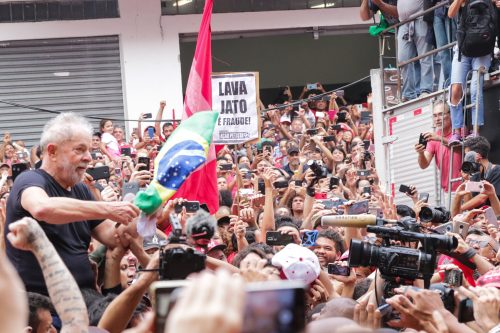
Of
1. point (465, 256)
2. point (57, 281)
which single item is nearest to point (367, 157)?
point (465, 256)

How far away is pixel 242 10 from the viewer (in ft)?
78.4

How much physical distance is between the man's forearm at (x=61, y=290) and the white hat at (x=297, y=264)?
2.04 meters

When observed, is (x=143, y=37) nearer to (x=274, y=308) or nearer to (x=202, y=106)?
(x=202, y=106)

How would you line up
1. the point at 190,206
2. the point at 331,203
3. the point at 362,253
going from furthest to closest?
the point at 331,203 → the point at 190,206 → the point at 362,253

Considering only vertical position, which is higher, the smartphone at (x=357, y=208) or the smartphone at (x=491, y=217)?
the smartphone at (x=357, y=208)

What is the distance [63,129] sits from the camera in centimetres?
529

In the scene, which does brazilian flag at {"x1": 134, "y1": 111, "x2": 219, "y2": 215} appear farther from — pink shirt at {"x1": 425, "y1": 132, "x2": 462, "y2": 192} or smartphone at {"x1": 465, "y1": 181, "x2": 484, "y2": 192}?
pink shirt at {"x1": 425, "y1": 132, "x2": 462, "y2": 192}

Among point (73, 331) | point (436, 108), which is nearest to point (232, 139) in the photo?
point (436, 108)

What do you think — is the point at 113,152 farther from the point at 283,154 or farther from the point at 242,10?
the point at 242,10

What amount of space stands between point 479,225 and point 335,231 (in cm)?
97

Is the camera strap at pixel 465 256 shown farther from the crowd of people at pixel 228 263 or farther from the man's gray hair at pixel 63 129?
the man's gray hair at pixel 63 129

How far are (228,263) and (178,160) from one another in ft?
3.06

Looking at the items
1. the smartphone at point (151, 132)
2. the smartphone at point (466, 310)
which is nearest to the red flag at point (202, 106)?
the smartphone at point (466, 310)

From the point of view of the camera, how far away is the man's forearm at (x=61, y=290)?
11.6 ft
